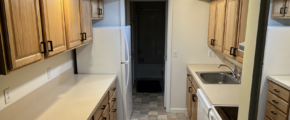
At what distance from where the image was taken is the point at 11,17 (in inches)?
43.2

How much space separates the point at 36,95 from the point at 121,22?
1.72 meters

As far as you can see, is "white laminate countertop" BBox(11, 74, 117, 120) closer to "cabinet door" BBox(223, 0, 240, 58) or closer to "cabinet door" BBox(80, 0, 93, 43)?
"cabinet door" BBox(80, 0, 93, 43)

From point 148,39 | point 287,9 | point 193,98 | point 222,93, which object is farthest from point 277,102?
point 148,39

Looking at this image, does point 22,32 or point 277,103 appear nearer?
point 277,103

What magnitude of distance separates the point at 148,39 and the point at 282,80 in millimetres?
4736

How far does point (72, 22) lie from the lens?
1963 mm

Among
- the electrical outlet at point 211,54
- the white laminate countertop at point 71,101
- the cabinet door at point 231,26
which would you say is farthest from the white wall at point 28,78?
the electrical outlet at point 211,54

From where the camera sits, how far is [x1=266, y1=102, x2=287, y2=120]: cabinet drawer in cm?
61

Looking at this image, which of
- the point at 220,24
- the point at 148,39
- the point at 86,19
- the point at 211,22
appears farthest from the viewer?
the point at 148,39

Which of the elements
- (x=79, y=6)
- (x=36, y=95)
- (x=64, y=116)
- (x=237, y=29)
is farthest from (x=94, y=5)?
(x=237, y=29)

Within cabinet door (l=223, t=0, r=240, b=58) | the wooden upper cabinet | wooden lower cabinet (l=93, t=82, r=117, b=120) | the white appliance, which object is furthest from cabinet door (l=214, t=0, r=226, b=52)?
the wooden upper cabinet

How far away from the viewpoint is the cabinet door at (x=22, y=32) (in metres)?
1.08

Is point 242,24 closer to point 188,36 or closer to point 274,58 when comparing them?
point 188,36

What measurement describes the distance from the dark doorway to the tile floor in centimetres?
97
